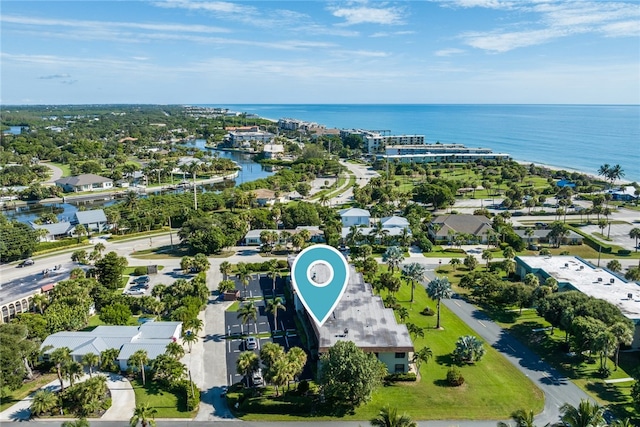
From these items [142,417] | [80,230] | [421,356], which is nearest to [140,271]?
[80,230]

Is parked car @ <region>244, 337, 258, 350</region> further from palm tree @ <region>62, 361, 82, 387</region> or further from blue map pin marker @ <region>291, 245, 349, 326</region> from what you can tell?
palm tree @ <region>62, 361, 82, 387</region>

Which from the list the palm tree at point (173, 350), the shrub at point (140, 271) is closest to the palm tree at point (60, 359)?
the palm tree at point (173, 350)

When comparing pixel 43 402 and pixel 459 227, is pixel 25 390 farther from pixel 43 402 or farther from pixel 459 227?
pixel 459 227

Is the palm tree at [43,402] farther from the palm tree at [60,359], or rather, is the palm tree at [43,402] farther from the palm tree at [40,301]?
the palm tree at [40,301]

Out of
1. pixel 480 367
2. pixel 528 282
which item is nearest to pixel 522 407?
pixel 480 367

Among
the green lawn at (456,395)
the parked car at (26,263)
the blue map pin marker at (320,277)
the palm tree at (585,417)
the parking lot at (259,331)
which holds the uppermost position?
the blue map pin marker at (320,277)

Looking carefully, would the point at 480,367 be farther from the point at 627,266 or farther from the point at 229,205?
the point at 229,205

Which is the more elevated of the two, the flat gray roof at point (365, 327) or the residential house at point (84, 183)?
the residential house at point (84, 183)
